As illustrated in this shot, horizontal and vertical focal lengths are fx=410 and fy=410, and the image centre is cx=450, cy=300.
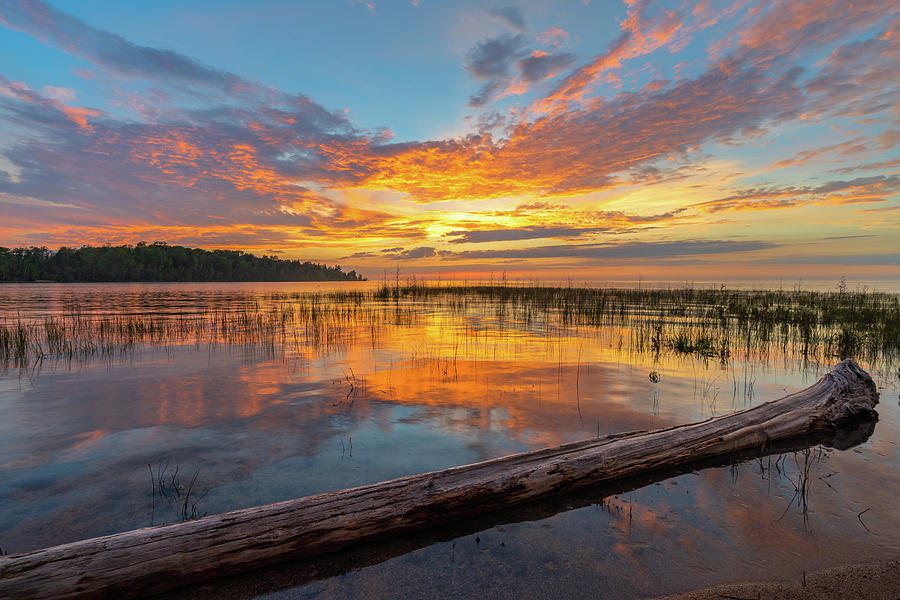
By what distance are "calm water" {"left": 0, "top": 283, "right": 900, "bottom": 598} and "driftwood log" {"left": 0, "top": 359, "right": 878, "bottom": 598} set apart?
0.19m

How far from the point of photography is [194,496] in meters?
4.17

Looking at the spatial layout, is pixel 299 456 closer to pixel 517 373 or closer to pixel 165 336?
pixel 517 373

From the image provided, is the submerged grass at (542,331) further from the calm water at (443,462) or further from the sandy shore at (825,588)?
the sandy shore at (825,588)

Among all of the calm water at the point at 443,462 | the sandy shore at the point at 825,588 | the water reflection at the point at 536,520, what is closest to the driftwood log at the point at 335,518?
the water reflection at the point at 536,520

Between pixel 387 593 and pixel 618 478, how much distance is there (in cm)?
273

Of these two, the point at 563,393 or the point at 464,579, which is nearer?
the point at 464,579

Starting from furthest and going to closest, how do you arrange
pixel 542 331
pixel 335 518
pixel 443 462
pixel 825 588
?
1. pixel 542 331
2. pixel 443 462
3. pixel 335 518
4. pixel 825 588

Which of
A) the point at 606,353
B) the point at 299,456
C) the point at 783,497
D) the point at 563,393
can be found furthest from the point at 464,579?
the point at 606,353

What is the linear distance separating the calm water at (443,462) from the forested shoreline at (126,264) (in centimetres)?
11169

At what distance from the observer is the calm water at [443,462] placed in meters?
3.18

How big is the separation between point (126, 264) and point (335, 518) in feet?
409

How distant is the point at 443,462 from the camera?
4.92 m

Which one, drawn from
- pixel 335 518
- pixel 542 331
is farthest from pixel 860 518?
pixel 542 331

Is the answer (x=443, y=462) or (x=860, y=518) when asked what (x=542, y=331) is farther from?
(x=860, y=518)
